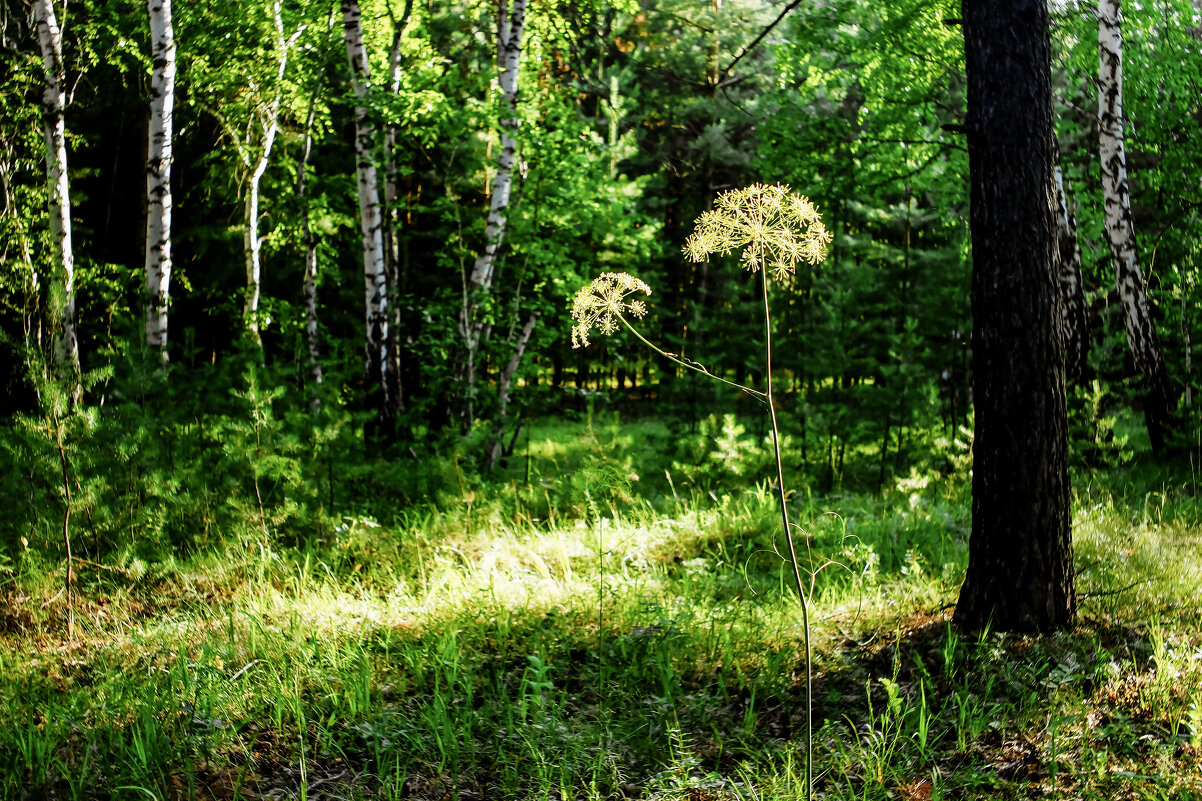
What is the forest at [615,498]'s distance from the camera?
117 inches

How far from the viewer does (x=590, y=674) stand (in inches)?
141

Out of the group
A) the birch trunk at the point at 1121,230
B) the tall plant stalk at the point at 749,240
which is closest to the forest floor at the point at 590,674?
the tall plant stalk at the point at 749,240

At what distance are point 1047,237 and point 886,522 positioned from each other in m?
2.69

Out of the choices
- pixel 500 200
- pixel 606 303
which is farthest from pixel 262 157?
pixel 606 303

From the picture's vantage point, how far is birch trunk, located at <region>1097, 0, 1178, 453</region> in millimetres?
8094

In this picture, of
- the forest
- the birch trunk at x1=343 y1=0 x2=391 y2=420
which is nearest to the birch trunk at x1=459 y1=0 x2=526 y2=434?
the forest

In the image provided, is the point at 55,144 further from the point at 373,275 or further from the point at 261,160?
the point at 373,275

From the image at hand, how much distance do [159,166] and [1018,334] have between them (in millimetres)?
8208

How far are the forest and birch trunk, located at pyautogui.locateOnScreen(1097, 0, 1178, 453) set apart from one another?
49 mm

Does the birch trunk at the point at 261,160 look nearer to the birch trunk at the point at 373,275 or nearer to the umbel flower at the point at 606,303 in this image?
the birch trunk at the point at 373,275

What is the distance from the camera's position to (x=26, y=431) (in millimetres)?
4664

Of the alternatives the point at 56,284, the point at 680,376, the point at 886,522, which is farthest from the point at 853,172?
the point at 56,284

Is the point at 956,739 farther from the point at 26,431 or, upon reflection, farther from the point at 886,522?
the point at 26,431

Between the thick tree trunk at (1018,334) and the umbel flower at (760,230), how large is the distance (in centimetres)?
159
